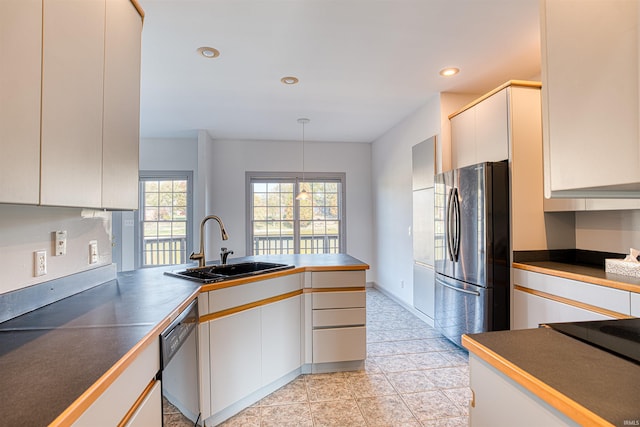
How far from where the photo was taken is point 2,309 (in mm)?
1240

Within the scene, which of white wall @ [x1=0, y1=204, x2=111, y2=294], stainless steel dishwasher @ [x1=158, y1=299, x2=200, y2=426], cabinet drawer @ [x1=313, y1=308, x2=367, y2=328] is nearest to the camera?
white wall @ [x1=0, y1=204, x2=111, y2=294]

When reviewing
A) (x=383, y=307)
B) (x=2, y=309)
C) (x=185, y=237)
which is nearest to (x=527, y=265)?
(x=383, y=307)

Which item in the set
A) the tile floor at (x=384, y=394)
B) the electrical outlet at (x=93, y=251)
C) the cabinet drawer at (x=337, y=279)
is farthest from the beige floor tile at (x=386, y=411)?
the electrical outlet at (x=93, y=251)

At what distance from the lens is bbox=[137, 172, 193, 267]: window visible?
539 cm

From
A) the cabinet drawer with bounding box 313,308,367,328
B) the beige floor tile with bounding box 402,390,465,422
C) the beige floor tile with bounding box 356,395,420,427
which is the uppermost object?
the cabinet drawer with bounding box 313,308,367,328

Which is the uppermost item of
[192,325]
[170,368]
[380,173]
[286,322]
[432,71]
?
[432,71]

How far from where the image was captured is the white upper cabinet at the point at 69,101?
37.2 inches

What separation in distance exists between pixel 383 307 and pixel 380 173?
2247 mm

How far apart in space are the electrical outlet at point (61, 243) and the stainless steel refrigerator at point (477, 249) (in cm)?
287

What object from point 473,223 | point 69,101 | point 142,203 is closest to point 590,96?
point 69,101

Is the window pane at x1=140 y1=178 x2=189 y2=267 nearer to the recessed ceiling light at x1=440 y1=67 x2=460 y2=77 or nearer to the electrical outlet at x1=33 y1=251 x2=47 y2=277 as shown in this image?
the electrical outlet at x1=33 y1=251 x2=47 y2=277

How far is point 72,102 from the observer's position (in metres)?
1.21

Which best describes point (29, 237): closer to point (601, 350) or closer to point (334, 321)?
point (334, 321)

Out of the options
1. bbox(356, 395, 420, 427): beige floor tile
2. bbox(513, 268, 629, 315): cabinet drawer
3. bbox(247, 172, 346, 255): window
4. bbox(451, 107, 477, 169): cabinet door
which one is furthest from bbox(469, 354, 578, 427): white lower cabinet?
bbox(247, 172, 346, 255): window
